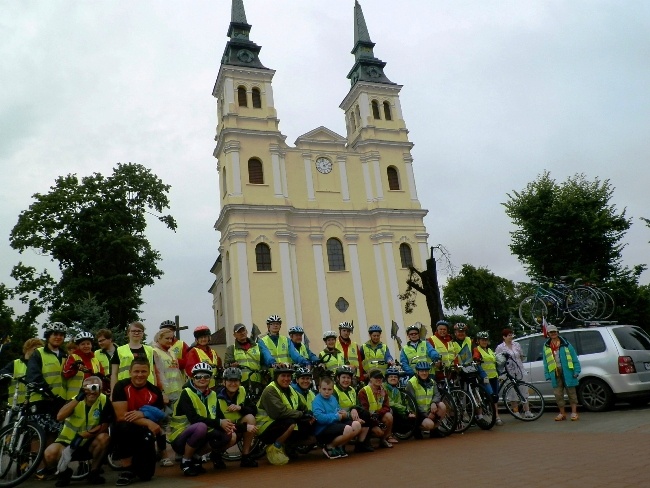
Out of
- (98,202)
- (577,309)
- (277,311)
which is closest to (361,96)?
(277,311)

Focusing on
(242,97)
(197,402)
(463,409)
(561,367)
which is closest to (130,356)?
(197,402)

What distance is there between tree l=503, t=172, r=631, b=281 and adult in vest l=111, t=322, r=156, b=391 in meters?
18.9

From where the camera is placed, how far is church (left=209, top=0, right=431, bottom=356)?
29.7m

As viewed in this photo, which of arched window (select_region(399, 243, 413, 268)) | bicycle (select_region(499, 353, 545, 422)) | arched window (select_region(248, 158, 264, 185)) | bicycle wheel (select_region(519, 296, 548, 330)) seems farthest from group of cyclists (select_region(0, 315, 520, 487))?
arched window (select_region(399, 243, 413, 268))

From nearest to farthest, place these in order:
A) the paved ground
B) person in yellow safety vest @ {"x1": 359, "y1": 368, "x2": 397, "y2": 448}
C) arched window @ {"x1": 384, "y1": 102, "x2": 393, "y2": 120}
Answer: the paved ground, person in yellow safety vest @ {"x1": 359, "y1": 368, "x2": 397, "y2": 448}, arched window @ {"x1": 384, "y1": 102, "x2": 393, "y2": 120}

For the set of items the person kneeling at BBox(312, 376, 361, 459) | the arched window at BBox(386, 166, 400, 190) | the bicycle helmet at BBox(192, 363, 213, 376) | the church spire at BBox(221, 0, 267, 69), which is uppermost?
the church spire at BBox(221, 0, 267, 69)

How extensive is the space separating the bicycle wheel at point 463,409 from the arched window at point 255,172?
77.9 feet

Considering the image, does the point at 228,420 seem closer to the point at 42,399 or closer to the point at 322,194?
the point at 42,399

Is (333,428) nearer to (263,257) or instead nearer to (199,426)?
(199,426)

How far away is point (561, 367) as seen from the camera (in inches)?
376

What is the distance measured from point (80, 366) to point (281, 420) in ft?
8.83

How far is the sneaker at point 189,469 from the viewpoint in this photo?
6457 millimetres

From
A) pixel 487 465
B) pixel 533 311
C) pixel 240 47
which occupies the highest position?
pixel 240 47

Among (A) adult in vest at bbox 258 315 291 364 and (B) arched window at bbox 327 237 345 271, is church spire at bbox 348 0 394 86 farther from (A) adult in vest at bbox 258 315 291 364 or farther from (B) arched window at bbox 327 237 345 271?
(A) adult in vest at bbox 258 315 291 364
